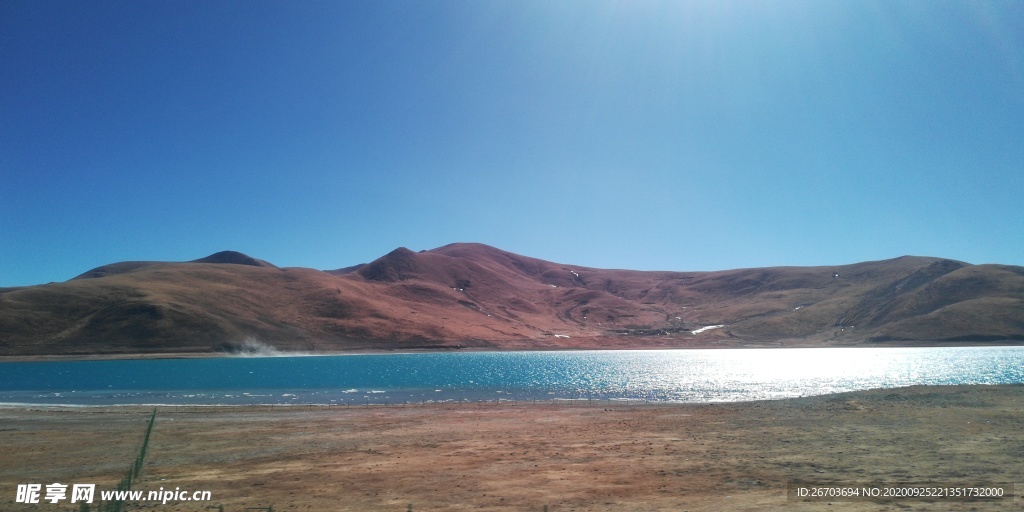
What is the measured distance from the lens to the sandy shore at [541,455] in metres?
15.5

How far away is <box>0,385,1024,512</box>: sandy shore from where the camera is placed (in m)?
15.5

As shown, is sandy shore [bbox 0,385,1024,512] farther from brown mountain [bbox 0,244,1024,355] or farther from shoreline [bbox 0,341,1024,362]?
brown mountain [bbox 0,244,1024,355]

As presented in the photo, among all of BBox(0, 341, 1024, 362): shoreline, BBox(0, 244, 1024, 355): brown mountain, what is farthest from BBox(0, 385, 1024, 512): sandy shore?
BBox(0, 244, 1024, 355): brown mountain

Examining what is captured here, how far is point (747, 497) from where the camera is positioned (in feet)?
48.9

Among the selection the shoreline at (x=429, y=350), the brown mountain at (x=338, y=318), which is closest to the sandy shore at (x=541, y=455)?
the shoreline at (x=429, y=350)

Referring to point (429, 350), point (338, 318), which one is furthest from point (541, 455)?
point (338, 318)

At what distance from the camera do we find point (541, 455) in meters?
21.6

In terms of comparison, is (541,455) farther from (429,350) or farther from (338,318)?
(338,318)

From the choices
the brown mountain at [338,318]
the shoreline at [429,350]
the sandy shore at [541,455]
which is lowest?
the shoreline at [429,350]

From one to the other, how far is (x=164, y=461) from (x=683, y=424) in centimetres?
2278

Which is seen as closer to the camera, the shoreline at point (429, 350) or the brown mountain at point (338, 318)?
the shoreline at point (429, 350)

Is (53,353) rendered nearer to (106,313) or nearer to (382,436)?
(106,313)

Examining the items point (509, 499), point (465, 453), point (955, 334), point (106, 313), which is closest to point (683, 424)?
point (465, 453)

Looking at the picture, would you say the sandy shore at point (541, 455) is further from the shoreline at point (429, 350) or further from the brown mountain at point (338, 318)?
the brown mountain at point (338, 318)
